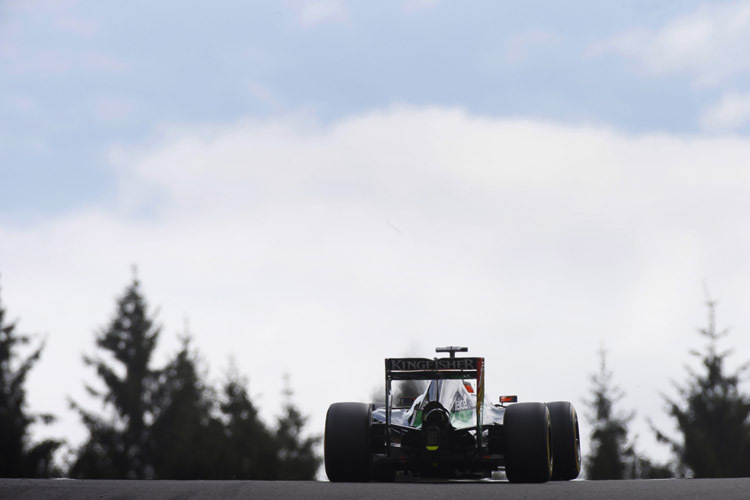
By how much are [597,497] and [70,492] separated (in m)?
4.95

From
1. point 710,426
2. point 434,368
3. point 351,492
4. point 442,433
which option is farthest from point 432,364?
point 710,426

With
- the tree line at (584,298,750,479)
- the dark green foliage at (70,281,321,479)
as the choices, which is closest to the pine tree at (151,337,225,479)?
the dark green foliage at (70,281,321,479)

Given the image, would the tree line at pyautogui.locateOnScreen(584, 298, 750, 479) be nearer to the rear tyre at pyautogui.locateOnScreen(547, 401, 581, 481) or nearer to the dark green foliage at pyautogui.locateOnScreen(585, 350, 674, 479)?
the dark green foliage at pyautogui.locateOnScreen(585, 350, 674, 479)

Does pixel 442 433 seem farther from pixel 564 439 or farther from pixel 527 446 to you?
pixel 564 439

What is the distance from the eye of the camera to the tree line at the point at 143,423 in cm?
4681

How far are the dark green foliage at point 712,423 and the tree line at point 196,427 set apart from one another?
4 cm

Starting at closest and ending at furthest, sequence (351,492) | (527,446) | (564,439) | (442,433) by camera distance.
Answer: (351,492)
(527,446)
(442,433)
(564,439)

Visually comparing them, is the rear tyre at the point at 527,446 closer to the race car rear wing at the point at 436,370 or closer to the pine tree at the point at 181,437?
the race car rear wing at the point at 436,370

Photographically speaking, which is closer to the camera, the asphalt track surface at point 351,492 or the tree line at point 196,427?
the asphalt track surface at point 351,492

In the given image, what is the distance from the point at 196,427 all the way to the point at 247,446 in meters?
4.55

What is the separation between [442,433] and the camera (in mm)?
13969

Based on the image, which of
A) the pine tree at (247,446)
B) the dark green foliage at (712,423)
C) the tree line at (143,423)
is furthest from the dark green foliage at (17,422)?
the dark green foliage at (712,423)

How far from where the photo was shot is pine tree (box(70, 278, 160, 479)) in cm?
4934

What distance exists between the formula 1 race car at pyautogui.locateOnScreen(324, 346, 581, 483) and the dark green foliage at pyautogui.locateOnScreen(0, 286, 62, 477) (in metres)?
33.9
